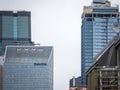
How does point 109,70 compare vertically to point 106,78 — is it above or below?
above

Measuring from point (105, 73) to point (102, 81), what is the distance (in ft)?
7.51

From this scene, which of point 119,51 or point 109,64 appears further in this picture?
point 109,64

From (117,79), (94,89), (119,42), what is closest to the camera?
(119,42)

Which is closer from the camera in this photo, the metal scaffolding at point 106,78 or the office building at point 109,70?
the office building at point 109,70

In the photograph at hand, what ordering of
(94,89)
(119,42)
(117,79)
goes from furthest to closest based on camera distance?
(94,89), (117,79), (119,42)

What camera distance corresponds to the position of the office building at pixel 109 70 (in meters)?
89.6

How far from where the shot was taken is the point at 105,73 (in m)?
97.3

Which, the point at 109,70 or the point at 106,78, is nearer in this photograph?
the point at 109,70

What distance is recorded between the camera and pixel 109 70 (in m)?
95.6

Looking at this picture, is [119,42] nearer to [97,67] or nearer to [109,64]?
[109,64]

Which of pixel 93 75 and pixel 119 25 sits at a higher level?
pixel 119 25

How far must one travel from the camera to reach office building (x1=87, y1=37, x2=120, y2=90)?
294 ft

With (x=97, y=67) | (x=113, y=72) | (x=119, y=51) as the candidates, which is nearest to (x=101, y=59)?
(x=97, y=67)

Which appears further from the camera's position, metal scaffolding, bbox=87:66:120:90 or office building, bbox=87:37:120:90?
metal scaffolding, bbox=87:66:120:90
